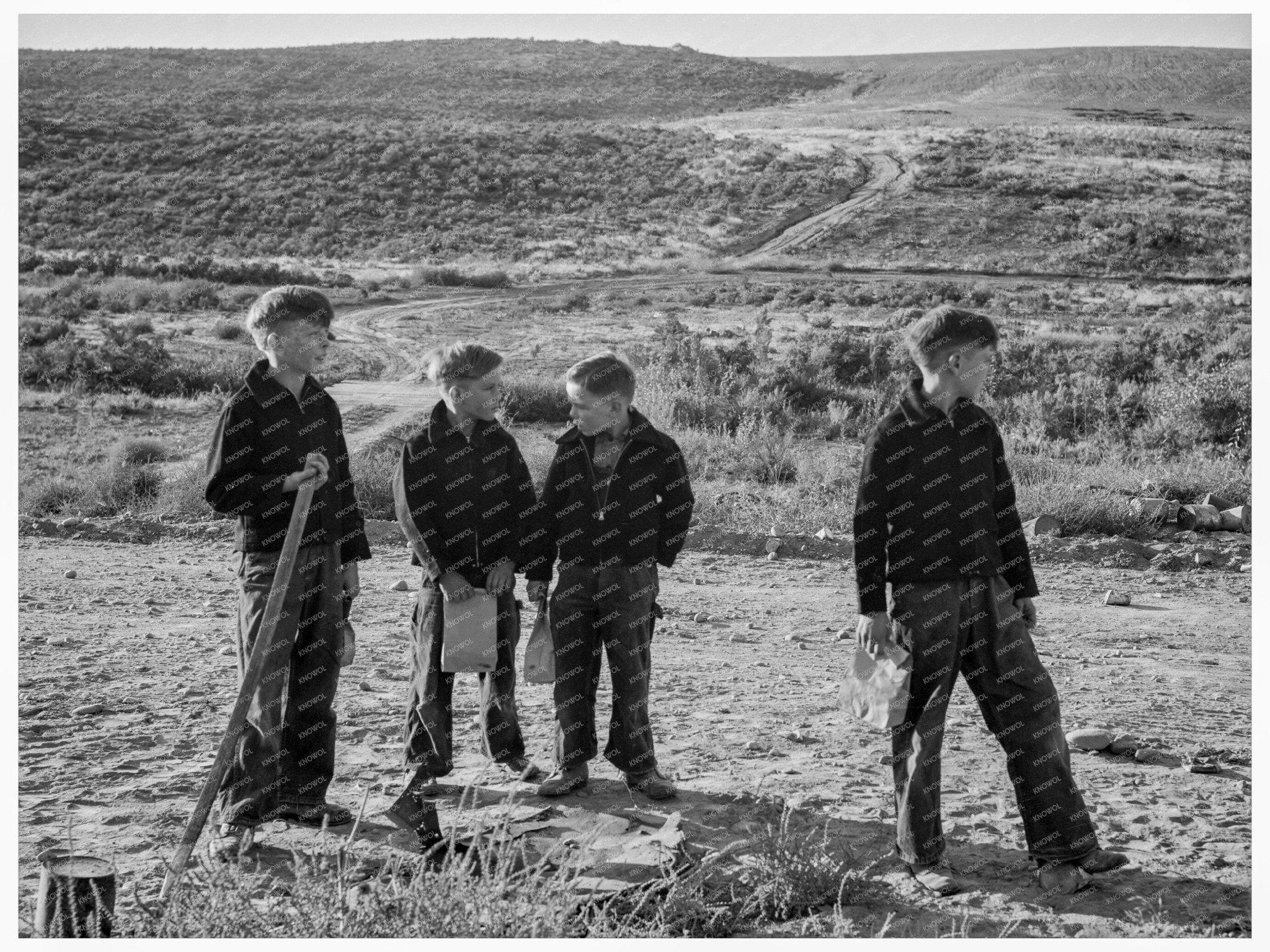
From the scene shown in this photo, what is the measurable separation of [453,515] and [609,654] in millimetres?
732

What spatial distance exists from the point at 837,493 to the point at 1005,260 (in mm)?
26776

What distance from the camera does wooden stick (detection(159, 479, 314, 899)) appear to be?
3.59 meters

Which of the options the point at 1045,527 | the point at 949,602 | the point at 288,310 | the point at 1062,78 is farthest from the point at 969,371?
the point at 1062,78

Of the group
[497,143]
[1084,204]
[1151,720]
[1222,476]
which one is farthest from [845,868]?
[497,143]

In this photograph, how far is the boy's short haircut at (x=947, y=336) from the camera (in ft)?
11.7

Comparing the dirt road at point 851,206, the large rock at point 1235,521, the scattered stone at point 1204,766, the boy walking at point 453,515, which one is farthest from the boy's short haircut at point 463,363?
the dirt road at point 851,206

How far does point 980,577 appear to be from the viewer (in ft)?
12.1

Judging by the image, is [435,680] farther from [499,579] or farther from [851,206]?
[851,206]

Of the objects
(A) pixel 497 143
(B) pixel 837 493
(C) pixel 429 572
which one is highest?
(A) pixel 497 143

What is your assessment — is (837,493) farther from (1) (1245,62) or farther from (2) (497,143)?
(1) (1245,62)

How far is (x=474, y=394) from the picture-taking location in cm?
429

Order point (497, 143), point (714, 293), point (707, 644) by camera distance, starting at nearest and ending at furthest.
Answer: point (707, 644)
point (714, 293)
point (497, 143)

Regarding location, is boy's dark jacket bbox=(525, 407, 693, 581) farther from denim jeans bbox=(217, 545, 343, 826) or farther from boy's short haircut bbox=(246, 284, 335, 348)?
boy's short haircut bbox=(246, 284, 335, 348)

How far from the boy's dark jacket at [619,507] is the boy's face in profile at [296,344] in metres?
0.87
